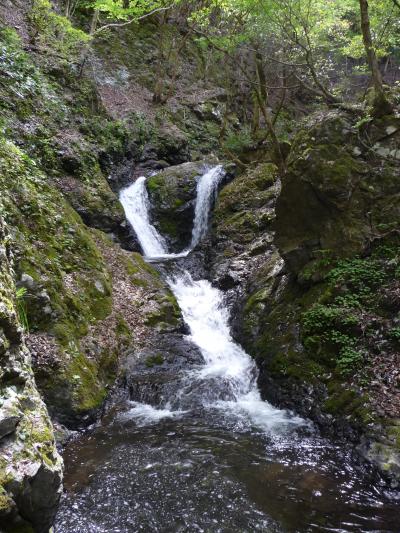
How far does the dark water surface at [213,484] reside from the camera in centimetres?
441

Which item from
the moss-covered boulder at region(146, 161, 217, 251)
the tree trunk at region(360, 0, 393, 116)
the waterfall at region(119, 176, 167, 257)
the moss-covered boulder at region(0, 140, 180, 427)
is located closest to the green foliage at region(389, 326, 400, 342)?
the tree trunk at region(360, 0, 393, 116)

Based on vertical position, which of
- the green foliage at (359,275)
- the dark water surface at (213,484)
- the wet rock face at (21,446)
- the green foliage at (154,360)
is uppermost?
the green foliage at (359,275)

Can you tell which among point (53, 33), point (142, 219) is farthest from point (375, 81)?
point (53, 33)

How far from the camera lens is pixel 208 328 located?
1061 cm

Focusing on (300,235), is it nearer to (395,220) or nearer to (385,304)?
(395,220)

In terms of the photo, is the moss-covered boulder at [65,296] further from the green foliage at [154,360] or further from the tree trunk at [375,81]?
the tree trunk at [375,81]

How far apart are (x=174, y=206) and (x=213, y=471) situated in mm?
11068

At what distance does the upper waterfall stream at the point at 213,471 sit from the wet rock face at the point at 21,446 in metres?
1.67

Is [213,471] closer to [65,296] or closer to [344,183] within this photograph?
[65,296]

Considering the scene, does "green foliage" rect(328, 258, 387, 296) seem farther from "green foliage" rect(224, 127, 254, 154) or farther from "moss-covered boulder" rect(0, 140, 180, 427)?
"green foliage" rect(224, 127, 254, 154)

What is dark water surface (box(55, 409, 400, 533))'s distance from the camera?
4406 millimetres

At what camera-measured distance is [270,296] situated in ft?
31.1

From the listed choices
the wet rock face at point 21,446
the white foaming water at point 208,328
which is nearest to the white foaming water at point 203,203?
the white foaming water at point 208,328

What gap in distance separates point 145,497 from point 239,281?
733 centimetres
